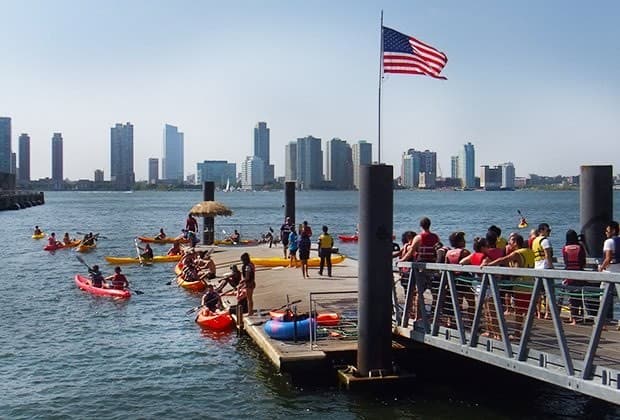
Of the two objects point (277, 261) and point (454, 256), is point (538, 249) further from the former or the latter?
point (277, 261)

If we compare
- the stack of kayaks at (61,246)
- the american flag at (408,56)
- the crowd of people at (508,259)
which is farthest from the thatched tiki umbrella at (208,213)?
the crowd of people at (508,259)

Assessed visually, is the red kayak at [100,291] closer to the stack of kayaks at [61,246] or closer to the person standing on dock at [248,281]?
the person standing on dock at [248,281]

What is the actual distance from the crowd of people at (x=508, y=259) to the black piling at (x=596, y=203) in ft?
4.89

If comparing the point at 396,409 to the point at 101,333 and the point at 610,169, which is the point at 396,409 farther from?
the point at 101,333

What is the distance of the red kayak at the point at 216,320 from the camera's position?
66.0 ft

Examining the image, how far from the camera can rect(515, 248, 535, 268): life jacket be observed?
13229mm

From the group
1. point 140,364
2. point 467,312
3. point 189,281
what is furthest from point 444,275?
point 189,281

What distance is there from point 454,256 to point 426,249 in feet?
2.74

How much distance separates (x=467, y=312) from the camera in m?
13.8

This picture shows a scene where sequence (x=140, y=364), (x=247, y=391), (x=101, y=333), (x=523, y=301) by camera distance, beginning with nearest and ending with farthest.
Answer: (x=523, y=301)
(x=247, y=391)
(x=140, y=364)
(x=101, y=333)

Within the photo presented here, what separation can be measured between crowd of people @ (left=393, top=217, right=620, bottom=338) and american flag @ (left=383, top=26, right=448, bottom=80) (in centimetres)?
456

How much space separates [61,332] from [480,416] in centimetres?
1306

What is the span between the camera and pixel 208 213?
1531 inches

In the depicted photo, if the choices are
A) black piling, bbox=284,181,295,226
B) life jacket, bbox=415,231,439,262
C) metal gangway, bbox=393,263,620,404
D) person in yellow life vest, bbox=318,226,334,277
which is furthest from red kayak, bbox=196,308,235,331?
black piling, bbox=284,181,295,226
